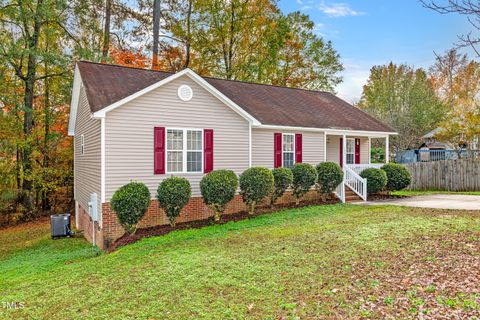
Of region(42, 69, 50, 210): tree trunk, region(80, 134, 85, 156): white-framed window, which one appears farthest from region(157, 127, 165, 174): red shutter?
region(42, 69, 50, 210): tree trunk

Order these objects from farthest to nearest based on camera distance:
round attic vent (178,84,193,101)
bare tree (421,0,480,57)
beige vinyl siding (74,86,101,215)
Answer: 1. round attic vent (178,84,193,101)
2. beige vinyl siding (74,86,101,215)
3. bare tree (421,0,480,57)

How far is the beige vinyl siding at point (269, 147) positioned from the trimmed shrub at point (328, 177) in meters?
1.04

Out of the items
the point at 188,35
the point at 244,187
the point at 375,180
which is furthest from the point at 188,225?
the point at 188,35

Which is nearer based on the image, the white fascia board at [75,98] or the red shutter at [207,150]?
the red shutter at [207,150]

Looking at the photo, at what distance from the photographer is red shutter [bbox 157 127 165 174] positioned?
36.3 ft

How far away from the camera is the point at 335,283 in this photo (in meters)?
5.46

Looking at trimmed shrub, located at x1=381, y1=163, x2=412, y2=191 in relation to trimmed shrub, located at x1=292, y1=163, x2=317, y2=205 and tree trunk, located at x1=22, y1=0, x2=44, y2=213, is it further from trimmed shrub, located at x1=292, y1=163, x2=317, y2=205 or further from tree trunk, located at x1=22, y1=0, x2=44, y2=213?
tree trunk, located at x1=22, y1=0, x2=44, y2=213

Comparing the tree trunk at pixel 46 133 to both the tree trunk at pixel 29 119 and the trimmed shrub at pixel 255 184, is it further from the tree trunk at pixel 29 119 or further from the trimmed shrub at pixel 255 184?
the trimmed shrub at pixel 255 184

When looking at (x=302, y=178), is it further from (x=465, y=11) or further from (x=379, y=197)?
(x=465, y=11)

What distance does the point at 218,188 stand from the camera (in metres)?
10.9

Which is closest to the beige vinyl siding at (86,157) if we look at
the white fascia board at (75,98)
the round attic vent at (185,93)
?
the white fascia board at (75,98)

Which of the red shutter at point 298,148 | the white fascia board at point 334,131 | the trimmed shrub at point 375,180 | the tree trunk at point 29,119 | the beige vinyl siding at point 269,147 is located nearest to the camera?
the beige vinyl siding at point 269,147

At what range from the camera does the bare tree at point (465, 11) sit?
474 centimetres

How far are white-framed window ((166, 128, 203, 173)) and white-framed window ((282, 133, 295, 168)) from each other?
13.4 ft
